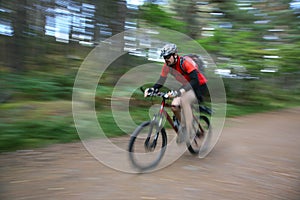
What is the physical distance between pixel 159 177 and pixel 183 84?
1674 millimetres

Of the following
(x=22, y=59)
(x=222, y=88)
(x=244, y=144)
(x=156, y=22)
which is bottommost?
(x=244, y=144)

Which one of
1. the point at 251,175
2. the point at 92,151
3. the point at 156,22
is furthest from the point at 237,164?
the point at 156,22

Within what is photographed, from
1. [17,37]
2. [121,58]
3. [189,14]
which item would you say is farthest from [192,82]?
[189,14]

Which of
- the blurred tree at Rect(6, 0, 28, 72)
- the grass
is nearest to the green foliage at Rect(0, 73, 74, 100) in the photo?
the grass

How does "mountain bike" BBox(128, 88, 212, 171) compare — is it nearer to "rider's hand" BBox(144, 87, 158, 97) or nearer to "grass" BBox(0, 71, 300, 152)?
"rider's hand" BBox(144, 87, 158, 97)

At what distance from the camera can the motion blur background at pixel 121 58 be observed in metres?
6.22

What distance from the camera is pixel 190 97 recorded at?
498 cm

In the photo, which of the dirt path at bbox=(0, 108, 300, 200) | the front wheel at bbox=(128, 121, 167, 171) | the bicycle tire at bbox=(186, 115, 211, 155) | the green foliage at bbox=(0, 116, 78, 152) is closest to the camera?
the dirt path at bbox=(0, 108, 300, 200)

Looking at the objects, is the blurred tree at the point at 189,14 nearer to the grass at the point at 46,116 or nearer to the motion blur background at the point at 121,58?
the motion blur background at the point at 121,58

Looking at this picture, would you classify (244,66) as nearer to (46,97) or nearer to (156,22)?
(156,22)

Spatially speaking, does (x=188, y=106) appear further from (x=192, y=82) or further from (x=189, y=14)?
(x=189, y=14)

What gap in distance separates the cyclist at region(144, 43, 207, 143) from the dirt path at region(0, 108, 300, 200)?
89cm

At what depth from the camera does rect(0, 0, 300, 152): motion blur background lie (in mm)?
6219

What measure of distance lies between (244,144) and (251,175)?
2285mm
